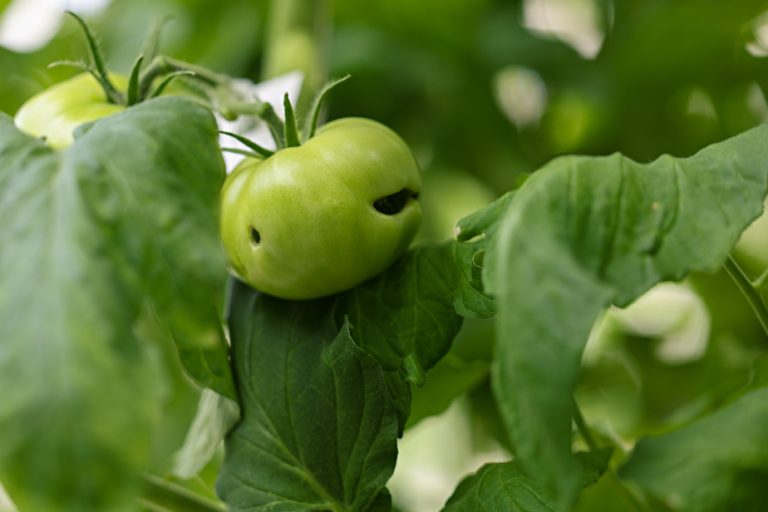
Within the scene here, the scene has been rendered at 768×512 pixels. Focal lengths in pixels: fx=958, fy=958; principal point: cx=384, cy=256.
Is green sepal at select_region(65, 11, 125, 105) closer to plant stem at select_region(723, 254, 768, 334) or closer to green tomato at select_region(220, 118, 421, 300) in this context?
green tomato at select_region(220, 118, 421, 300)

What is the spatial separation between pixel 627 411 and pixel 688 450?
1.58 feet

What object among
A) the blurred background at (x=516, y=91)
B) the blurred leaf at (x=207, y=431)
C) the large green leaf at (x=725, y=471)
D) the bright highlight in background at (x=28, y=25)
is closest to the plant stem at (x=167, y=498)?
the blurred leaf at (x=207, y=431)

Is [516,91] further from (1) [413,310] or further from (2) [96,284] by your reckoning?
(2) [96,284]

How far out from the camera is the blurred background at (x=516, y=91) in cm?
94

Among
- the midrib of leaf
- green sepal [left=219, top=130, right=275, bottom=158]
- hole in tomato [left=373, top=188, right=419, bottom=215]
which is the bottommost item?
the midrib of leaf

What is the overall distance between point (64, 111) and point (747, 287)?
355 millimetres

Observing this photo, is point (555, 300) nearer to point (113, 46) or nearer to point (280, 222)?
point (280, 222)

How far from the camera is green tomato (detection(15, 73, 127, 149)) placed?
48cm

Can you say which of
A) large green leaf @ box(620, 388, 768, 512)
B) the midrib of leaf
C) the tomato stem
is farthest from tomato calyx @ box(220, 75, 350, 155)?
large green leaf @ box(620, 388, 768, 512)

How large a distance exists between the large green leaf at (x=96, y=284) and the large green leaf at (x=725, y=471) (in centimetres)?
28

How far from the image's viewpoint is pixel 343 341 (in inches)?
18.7

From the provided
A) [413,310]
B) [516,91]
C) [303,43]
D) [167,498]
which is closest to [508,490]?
[413,310]

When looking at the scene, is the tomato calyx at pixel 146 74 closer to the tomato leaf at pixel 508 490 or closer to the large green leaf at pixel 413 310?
the large green leaf at pixel 413 310

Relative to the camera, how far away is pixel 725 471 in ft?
1.70
